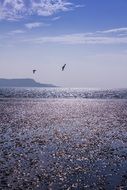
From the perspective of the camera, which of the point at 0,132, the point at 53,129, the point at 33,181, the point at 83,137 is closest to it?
the point at 33,181

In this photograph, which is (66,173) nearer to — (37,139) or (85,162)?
(85,162)

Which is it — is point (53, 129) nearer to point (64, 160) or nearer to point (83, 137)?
point (83, 137)

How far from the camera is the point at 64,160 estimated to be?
28766 mm

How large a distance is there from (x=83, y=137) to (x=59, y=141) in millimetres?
3910

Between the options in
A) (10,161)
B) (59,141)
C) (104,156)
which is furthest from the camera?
(59,141)

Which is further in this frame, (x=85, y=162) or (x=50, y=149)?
(x=50, y=149)

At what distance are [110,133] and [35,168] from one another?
69.2 feet

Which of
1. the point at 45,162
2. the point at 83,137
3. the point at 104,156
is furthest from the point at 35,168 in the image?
the point at 83,137

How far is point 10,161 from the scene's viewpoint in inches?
1102

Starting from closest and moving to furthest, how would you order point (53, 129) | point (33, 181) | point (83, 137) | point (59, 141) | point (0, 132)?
point (33, 181) → point (59, 141) → point (83, 137) → point (0, 132) → point (53, 129)

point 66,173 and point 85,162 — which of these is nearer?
point 66,173

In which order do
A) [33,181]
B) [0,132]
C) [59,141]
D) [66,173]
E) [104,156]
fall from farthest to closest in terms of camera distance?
1. [0,132]
2. [59,141]
3. [104,156]
4. [66,173]
5. [33,181]

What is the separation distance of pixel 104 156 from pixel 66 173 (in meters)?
6.88

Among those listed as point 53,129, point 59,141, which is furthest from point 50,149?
point 53,129
